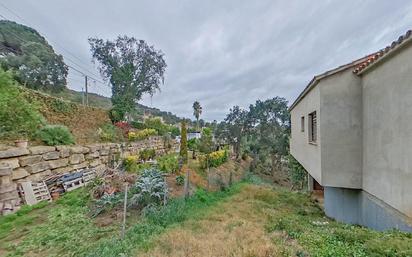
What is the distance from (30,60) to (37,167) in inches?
731

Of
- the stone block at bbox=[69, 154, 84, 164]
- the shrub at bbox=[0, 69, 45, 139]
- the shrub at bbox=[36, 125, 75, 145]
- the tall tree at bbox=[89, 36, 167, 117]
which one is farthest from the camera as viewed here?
the tall tree at bbox=[89, 36, 167, 117]

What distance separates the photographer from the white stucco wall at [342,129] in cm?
696

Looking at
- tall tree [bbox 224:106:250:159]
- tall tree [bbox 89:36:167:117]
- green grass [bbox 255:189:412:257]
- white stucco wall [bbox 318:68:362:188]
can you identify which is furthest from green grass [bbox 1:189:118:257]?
tall tree [bbox 224:106:250:159]

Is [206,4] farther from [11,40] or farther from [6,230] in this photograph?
[11,40]

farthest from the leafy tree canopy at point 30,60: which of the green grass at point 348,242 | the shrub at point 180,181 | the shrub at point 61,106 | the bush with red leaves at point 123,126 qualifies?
the green grass at point 348,242

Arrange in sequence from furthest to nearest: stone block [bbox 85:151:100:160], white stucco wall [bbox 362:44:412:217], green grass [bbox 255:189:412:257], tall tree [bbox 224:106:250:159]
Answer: tall tree [bbox 224:106:250:159] → stone block [bbox 85:151:100:160] → white stucco wall [bbox 362:44:412:217] → green grass [bbox 255:189:412:257]

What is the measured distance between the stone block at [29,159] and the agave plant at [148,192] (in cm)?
377

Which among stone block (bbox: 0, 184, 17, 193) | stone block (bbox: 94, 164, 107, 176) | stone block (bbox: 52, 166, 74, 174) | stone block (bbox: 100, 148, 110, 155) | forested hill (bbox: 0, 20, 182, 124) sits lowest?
stone block (bbox: 94, 164, 107, 176)

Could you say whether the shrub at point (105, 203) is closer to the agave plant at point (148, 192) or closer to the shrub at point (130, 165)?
the agave plant at point (148, 192)

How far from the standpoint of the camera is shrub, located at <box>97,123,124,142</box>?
14.1 metres

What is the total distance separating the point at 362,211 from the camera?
7402 mm

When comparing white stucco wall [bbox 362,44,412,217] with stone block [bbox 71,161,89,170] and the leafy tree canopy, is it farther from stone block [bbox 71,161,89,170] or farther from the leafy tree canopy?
the leafy tree canopy

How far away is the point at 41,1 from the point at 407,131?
14.2m

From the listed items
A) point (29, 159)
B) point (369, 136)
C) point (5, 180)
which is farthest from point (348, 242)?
point (29, 159)
